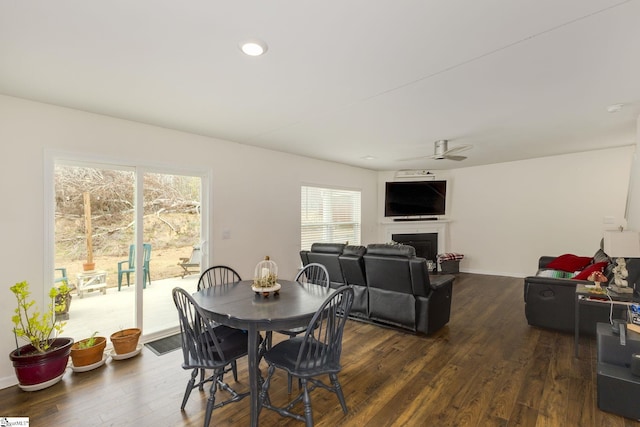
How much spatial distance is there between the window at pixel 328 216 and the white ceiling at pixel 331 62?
85.3 inches

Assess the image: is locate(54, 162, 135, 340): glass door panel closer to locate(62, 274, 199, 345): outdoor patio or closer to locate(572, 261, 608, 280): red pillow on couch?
locate(62, 274, 199, 345): outdoor patio

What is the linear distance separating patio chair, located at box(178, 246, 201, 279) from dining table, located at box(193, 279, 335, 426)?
1345 mm

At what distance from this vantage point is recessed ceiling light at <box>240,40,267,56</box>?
1.79 m

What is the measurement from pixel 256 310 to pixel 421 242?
5853 millimetres

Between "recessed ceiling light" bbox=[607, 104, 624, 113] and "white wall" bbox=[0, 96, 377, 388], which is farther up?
"recessed ceiling light" bbox=[607, 104, 624, 113]

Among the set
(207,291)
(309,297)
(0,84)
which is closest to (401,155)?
(309,297)

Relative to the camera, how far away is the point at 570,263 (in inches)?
183

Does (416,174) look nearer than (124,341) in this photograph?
No

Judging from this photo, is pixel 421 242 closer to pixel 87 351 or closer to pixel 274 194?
pixel 274 194

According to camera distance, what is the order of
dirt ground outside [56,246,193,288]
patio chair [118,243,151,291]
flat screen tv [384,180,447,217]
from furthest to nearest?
flat screen tv [384,180,447,217]
patio chair [118,243,151,291]
dirt ground outside [56,246,193,288]

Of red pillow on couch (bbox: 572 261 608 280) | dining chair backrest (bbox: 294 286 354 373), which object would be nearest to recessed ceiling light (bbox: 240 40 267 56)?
dining chair backrest (bbox: 294 286 354 373)

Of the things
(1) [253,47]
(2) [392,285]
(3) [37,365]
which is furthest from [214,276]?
(1) [253,47]

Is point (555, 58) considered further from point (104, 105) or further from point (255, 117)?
point (104, 105)

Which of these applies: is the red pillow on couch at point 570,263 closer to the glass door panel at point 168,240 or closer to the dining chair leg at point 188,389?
the dining chair leg at point 188,389
